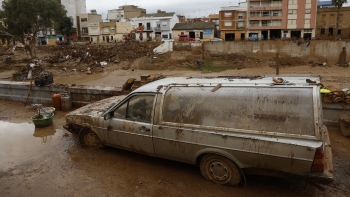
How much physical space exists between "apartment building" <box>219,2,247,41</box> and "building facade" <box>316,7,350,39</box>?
14.1m

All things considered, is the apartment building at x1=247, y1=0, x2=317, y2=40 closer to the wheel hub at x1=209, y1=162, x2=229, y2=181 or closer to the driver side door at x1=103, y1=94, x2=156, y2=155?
the driver side door at x1=103, y1=94, x2=156, y2=155

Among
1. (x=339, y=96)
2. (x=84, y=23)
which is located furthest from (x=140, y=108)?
(x=84, y=23)

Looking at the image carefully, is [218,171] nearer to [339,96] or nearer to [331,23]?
[339,96]

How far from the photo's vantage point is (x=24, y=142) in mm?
6949

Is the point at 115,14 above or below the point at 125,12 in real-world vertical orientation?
above

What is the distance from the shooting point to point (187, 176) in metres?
4.79

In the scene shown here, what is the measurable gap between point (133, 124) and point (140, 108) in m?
0.34

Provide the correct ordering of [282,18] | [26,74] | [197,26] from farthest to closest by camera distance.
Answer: [197,26] → [282,18] → [26,74]

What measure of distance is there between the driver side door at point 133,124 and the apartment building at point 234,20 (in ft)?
161

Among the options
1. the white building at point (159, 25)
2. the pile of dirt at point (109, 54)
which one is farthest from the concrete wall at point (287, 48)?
the white building at point (159, 25)

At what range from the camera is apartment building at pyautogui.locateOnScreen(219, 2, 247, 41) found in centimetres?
4997

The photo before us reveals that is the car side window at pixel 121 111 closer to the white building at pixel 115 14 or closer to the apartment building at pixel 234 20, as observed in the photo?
the apartment building at pixel 234 20

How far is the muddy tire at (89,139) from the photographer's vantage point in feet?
19.6

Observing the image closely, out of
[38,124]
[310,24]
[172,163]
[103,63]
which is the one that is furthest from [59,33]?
[172,163]
